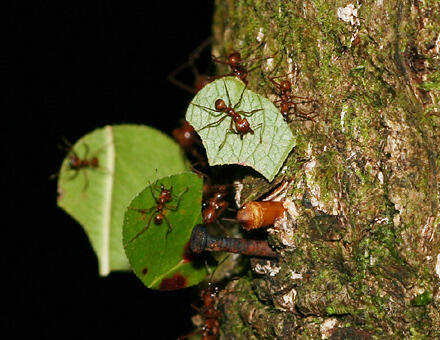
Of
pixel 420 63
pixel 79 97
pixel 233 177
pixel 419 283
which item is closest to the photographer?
pixel 419 283

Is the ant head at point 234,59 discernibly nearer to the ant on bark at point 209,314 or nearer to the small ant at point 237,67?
the small ant at point 237,67

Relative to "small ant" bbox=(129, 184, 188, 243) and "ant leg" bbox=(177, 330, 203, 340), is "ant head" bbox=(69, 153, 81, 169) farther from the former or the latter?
"ant leg" bbox=(177, 330, 203, 340)

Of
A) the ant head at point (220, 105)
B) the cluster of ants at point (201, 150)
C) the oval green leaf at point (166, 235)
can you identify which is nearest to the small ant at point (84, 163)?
the cluster of ants at point (201, 150)

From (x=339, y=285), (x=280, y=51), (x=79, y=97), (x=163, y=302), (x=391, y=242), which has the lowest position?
(x=163, y=302)

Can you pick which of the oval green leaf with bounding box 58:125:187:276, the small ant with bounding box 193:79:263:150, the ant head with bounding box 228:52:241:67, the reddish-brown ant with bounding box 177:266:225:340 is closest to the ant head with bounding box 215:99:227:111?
the small ant with bounding box 193:79:263:150

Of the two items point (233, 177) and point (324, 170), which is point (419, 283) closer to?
point (324, 170)

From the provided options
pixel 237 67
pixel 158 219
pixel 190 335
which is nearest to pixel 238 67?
pixel 237 67

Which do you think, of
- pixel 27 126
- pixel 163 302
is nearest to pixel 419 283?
pixel 163 302
